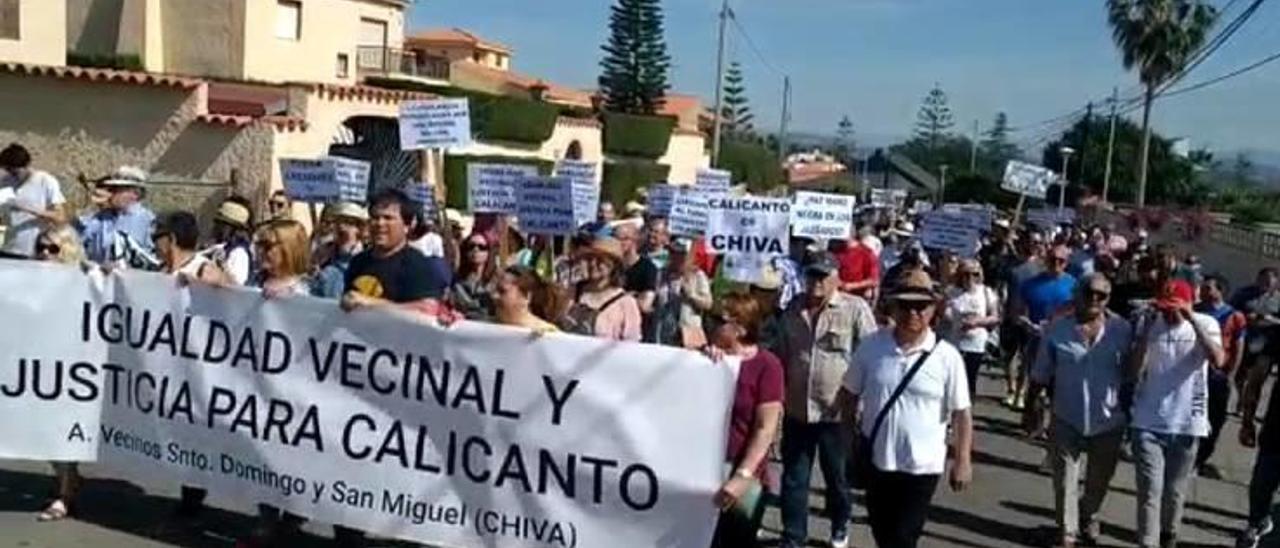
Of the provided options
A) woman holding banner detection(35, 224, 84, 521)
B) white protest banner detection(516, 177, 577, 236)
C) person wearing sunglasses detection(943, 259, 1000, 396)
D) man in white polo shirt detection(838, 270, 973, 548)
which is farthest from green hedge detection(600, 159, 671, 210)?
man in white polo shirt detection(838, 270, 973, 548)

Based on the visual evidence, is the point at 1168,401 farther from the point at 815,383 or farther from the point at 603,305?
the point at 603,305

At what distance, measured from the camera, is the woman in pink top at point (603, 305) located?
752 cm

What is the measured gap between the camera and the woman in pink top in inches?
296

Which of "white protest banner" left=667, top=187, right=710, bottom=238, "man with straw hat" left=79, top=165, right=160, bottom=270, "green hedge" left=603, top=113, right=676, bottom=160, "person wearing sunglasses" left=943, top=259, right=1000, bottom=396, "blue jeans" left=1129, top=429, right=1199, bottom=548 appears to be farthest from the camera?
"green hedge" left=603, top=113, right=676, bottom=160

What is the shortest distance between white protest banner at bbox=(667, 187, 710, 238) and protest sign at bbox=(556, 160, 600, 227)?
2.46 feet

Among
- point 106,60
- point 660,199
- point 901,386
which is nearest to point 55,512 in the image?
point 901,386

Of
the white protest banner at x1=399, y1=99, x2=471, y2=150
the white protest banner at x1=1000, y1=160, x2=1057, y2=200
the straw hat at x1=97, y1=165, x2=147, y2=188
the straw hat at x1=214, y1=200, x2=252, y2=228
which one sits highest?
the white protest banner at x1=399, y1=99, x2=471, y2=150

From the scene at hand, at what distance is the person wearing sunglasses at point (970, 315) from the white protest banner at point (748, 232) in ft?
4.43

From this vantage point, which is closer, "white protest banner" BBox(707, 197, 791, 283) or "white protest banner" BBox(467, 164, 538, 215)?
"white protest banner" BBox(707, 197, 791, 283)

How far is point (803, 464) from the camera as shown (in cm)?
782

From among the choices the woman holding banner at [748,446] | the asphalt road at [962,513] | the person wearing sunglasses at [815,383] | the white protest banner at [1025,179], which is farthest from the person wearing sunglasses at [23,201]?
the white protest banner at [1025,179]

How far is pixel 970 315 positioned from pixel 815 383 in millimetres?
4334

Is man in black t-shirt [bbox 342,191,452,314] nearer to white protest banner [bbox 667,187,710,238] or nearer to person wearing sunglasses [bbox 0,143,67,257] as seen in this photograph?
person wearing sunglasses [bbox 0,143,67,257]

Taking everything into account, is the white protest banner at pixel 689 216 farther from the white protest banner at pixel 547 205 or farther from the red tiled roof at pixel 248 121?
the red tiled roof at pixel 248 121
